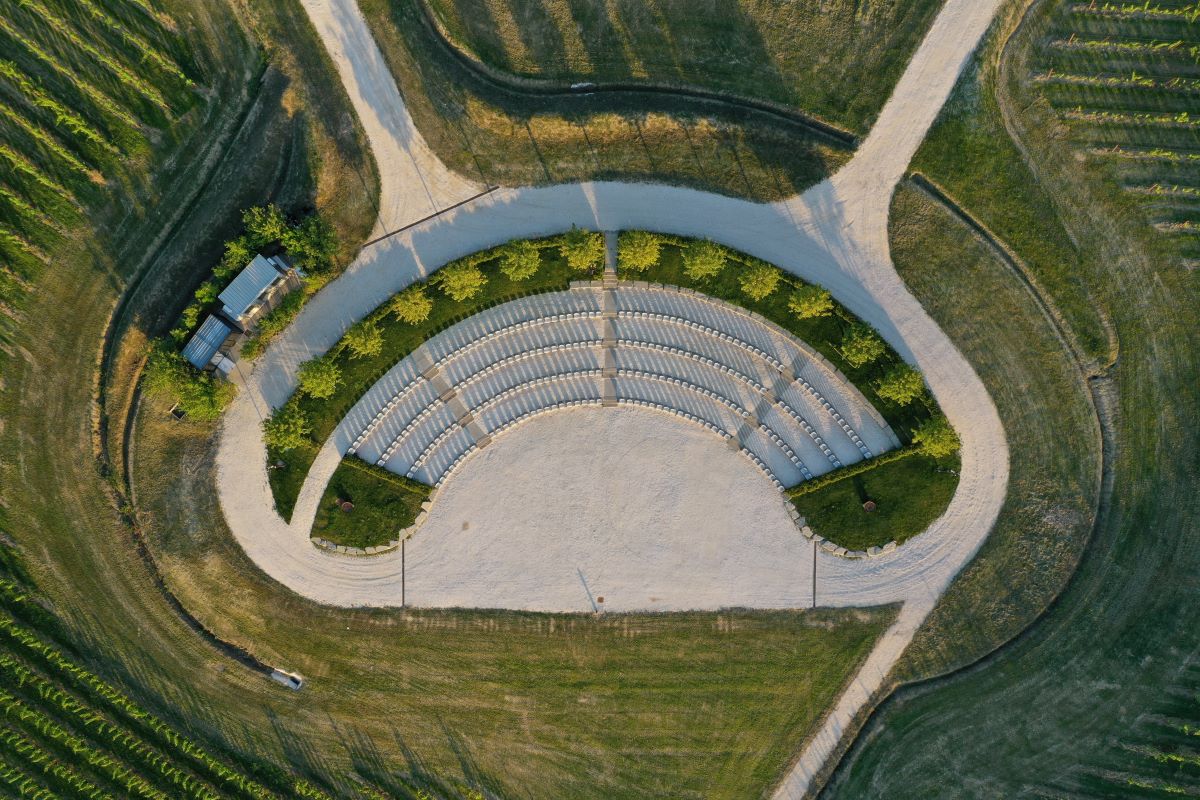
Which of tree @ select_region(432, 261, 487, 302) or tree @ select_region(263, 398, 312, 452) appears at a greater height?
tree @ select_region(432, 261, 487, 302)

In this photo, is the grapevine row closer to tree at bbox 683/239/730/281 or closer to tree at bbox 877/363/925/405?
tree at bbox 683/239/730/281

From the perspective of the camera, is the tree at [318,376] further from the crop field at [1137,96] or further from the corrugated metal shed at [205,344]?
the crop field at [1137,96]

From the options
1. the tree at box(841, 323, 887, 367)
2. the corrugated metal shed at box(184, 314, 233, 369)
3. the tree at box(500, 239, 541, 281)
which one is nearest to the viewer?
the tree at box(841, 323, 887, 367)

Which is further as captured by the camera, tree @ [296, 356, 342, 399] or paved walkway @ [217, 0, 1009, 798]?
paved walkway @ [217, 0, 1009, 798]

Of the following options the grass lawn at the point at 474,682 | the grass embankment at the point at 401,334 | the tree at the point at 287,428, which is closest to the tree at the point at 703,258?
the grass embankment at the point at 401,334

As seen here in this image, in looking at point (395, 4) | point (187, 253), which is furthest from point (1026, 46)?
point (187, 253)

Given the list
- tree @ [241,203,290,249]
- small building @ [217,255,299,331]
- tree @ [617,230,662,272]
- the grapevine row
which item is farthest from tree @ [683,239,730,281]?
the grapevine row

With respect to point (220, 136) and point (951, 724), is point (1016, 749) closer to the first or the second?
point (951, 724)
